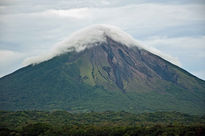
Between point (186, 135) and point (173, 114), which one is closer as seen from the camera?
point (186, 135)

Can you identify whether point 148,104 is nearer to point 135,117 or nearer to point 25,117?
point 135,117

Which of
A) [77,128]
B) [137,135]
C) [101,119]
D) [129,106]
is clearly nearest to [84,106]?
[129,106]

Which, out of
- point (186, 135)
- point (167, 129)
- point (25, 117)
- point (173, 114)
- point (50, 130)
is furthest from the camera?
point (173, 114)

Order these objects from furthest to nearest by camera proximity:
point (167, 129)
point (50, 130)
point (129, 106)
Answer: point (129, 106) < point (50, 130) < point (167, 129)

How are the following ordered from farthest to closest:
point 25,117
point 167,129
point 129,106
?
1. point 129,106
2. point 25,117
3. point 167,129

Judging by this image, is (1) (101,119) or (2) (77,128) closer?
(2) (77,128)

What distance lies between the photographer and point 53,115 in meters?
146

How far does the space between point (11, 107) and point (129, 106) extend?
62641mm

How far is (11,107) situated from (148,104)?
73040 mm

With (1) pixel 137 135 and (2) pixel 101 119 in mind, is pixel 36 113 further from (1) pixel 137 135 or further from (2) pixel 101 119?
(1) pixel 137 135

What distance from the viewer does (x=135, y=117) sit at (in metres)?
142

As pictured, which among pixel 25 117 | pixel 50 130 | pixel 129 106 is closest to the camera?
pixel 50 130

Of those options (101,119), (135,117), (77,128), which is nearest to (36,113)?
(101,119)

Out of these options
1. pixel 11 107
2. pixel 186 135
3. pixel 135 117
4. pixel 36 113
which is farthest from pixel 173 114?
pixel 11 107
